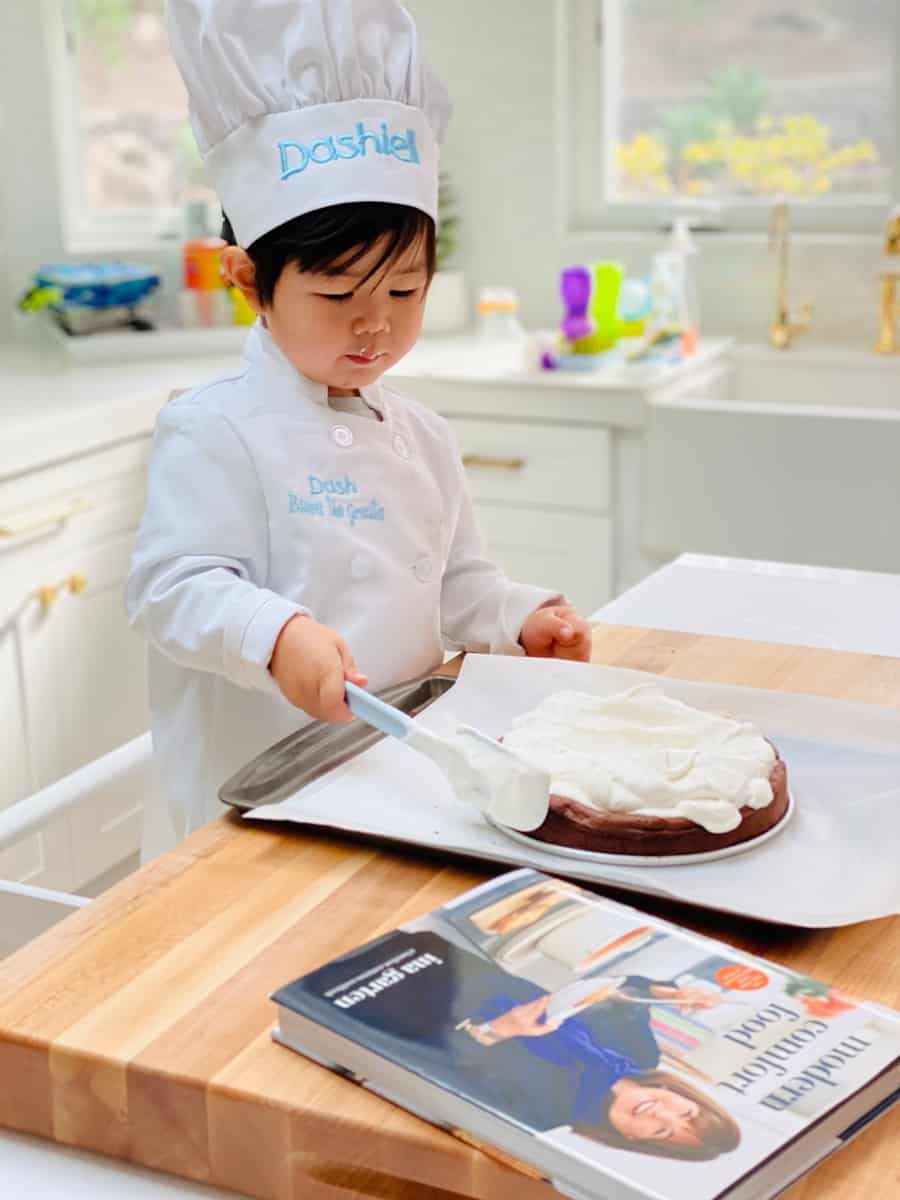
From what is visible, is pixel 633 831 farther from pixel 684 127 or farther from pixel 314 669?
pixel 684 127

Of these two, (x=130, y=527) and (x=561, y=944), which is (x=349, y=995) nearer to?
(x=561, y=944)

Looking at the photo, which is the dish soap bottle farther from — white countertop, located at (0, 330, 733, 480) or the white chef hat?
→ the white chef hat

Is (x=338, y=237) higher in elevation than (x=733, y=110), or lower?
lower

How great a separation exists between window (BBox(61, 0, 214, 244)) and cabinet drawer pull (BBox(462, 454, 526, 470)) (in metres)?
1.06

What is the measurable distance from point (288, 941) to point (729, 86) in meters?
2.63

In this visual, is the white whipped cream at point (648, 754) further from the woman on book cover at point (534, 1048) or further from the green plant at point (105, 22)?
the green plant at point (105, 22)

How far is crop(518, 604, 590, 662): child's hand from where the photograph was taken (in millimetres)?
1227

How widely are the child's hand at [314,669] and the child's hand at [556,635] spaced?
0.85 ft

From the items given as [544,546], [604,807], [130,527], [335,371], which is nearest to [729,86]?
[544,546]

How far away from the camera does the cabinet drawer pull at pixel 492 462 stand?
260 centimetres

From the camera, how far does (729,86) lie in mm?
3078

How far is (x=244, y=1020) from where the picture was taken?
75 cm

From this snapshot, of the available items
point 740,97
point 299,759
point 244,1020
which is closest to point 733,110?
point 740,97

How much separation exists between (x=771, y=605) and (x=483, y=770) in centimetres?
64
